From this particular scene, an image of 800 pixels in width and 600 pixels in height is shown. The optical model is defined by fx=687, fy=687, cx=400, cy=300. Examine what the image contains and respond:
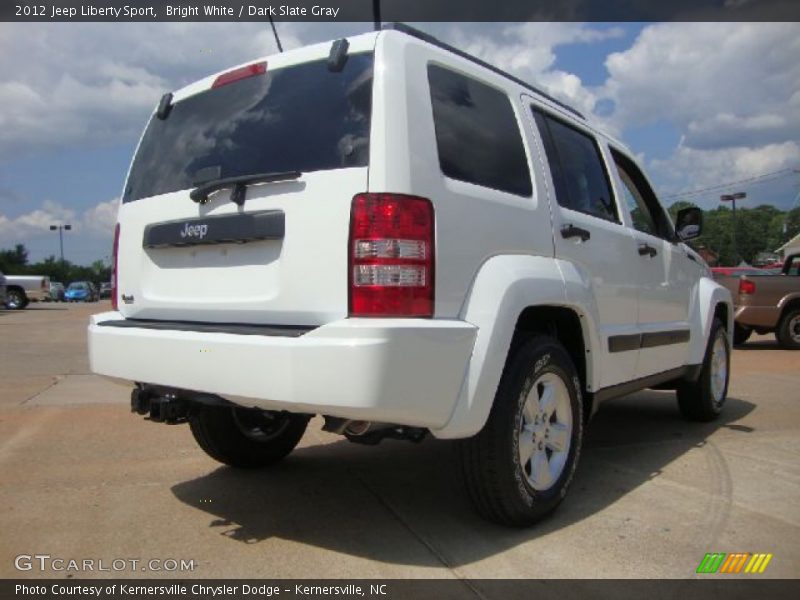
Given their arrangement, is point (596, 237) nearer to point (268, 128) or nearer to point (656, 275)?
point (656, 275)

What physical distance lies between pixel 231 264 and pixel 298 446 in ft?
7.30

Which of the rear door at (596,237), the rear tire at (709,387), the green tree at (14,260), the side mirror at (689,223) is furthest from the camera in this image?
the green tree at (14,260)

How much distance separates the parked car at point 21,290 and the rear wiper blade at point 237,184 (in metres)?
26.8

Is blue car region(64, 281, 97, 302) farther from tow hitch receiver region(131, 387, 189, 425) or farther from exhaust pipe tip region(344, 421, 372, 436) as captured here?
exhaust pipe tip region(344, 421, 372, 436)

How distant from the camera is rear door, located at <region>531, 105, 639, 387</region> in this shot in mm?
3465

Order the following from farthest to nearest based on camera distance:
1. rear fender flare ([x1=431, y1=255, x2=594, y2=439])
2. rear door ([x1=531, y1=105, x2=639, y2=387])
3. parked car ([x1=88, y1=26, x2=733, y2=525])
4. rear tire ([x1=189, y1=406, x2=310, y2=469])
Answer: rear tire ([x1=189, y1=406, x2=310, y2=469])
rear door ([x1=531, y1=105, x2=639, y2=387])
rear fender flare ([x1=431, y1=255, x2=594, y2=439])
parked car ([x1=88, y1=26, x2=733, y2=525])

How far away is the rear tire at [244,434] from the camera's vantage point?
381cm

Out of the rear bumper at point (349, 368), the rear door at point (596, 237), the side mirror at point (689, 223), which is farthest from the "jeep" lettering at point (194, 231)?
the side mirror at point (689, 223)

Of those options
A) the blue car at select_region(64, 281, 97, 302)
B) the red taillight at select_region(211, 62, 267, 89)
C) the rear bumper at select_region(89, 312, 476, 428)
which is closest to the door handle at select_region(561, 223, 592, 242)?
the rear bumper at select_region(89, 312, 476, 428)

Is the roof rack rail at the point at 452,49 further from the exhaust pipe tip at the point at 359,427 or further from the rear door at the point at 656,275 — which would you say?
the exhaust pipe tip at the point at 359,427

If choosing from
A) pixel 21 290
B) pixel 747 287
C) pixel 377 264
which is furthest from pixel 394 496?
pixel 21 290

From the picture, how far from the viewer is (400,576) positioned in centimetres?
262

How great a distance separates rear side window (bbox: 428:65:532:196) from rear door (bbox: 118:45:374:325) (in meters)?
0.33

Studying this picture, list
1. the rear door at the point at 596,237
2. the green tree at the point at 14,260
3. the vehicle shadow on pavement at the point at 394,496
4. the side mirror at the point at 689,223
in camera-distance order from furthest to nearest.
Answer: the green tree at the point at 14,260
the side mirror at the point at 689,223
the rear door at the point at 596,237
the vehicle shadow on pavement at the point at 394,496
